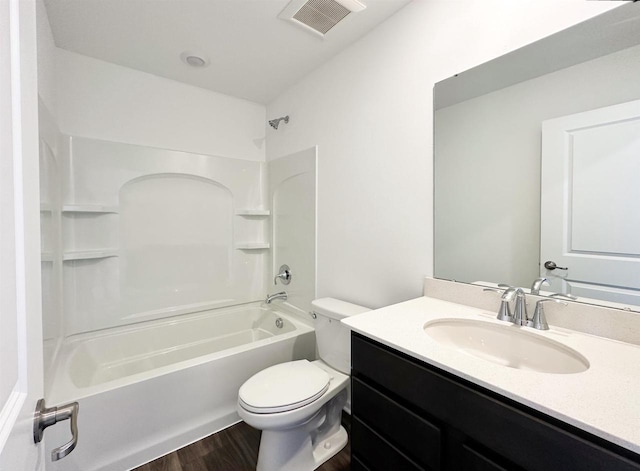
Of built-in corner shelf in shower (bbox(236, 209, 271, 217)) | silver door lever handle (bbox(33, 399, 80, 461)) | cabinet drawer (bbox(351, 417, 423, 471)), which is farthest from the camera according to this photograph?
built-in corner shelf in shower (bbox(236, 209, 271, 217))

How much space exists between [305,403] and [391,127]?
1.58 meters

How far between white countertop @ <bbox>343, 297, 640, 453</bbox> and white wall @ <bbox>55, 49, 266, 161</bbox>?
7.30 feet

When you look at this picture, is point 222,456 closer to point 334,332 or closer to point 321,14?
point 334,332

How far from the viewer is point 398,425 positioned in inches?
38.9

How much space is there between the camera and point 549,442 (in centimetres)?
65

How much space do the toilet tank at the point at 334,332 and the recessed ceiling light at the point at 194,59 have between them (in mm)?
1946

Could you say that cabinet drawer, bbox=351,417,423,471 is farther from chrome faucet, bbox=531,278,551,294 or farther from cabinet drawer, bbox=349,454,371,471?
chrome faucet, bbox=531,278,551,294

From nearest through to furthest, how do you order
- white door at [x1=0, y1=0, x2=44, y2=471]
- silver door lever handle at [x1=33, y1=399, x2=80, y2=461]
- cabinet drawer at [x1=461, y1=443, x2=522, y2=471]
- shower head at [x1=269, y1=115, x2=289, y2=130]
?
white door at [x1=0, y1=0, x2=44, y2=471] → silver door lever handle at [x1=33, y1=399, x2=80, y2=461] → cabinet drawer at [x1=461, y1=443, x2=522, y2=471] → shower head at [x1=269, y1=115, x2=289, y2=130]

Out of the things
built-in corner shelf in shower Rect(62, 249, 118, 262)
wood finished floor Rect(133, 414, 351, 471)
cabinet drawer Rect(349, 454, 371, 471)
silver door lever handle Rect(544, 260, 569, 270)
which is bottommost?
wood finished floor Rect(133, 414, 351, 471)

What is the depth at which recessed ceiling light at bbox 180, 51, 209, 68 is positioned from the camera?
201 cm

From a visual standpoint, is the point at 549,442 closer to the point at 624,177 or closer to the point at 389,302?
the point at 624,177

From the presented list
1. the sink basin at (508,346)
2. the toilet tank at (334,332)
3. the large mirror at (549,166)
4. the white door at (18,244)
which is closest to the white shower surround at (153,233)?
the toilet tank at (334,332)

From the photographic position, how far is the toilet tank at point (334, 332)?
170cm

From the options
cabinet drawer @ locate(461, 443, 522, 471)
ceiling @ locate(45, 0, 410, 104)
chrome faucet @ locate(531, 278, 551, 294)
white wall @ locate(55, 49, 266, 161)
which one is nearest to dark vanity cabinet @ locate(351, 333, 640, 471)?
cabinet drawer @ locate(461, 443, 522, 471)
